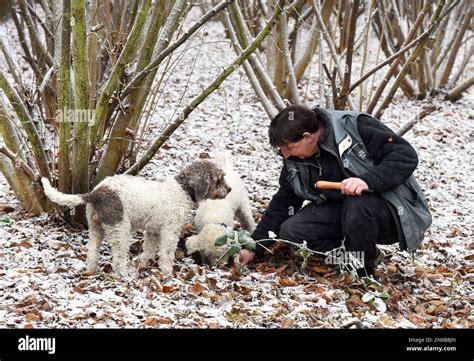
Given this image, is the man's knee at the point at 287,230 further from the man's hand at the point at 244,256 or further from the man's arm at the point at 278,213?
the man's hand at the point at 244,256

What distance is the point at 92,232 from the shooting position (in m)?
4.38

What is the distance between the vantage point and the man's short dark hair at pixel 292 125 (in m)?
4.36

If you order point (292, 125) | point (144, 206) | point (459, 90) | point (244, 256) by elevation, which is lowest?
point (244, 256)

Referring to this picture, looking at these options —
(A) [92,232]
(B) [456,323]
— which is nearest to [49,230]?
(A) [92,232]

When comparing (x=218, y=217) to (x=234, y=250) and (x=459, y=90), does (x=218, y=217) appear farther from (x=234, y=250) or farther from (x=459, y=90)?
(x=459, y=90)

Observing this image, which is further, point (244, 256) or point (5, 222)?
point (5, 222)

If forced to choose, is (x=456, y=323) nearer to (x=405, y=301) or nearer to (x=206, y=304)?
(x=405, y=301)

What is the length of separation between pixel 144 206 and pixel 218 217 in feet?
2.22

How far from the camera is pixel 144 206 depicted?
14.4 feet

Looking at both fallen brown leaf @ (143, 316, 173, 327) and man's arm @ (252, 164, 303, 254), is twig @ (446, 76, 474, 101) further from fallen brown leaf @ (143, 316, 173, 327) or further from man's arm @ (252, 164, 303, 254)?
fallen brown leaf @ (143, 316, 173, 327)

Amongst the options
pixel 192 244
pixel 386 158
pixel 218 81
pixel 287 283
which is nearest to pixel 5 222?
pixel 192 244

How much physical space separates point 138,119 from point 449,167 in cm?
379

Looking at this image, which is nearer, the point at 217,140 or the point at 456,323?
the point at 456,323

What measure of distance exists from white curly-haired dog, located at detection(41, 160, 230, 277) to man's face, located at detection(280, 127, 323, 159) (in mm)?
501
